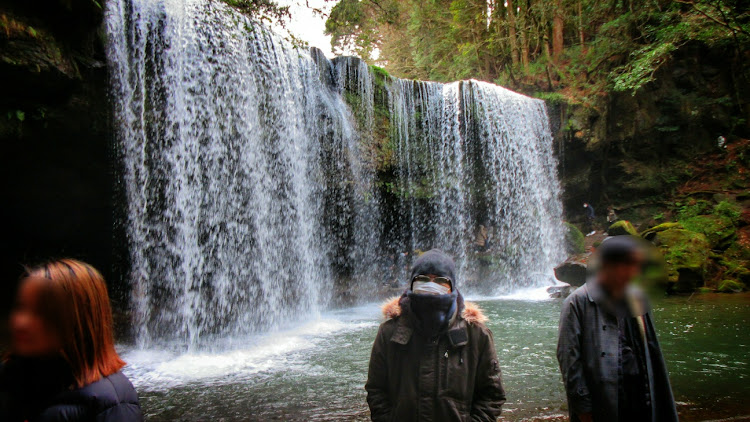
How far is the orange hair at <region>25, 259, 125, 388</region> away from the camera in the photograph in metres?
1.27

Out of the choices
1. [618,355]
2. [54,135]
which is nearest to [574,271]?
[618,355]

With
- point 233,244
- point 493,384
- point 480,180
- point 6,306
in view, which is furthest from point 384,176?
point 493,384

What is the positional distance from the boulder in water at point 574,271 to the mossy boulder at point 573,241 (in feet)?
5.79

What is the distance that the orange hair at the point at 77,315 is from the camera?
1268mm

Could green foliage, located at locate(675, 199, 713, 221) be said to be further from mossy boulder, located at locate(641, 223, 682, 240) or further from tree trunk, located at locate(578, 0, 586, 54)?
tree trunk, located at locate(578, 0, 586, 54)

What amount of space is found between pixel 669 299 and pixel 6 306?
1576 cm

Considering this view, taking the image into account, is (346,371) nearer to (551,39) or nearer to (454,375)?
(454,375)

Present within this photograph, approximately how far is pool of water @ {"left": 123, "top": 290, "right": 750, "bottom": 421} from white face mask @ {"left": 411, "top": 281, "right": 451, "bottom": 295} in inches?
92.9

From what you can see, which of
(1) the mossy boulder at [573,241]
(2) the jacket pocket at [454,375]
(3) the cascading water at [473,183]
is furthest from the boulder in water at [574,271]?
(2) the jacket pocket at [454,375]

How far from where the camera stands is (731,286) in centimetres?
1016

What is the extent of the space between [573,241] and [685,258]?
13.8ft

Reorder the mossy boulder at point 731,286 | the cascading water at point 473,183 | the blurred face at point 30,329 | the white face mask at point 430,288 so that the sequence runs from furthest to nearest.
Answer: the cascading water at point 473,183, the mossy boulder at point 731,286, the white face mask at point 430,288, the blurred face at point 30,329

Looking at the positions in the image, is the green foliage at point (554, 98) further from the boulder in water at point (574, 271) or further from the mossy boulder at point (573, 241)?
the boulder in water at point (574, 271)

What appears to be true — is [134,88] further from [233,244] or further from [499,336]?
[499,336]
